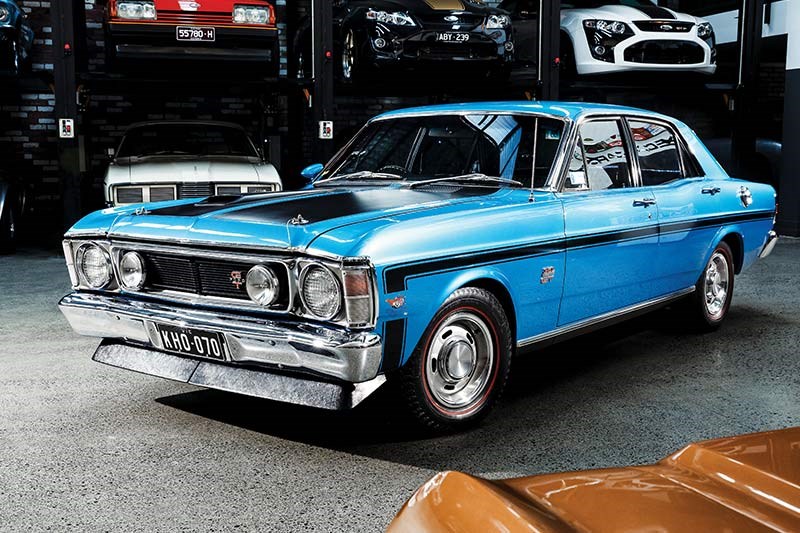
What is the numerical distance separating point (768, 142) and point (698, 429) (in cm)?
1079

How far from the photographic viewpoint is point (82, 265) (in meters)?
4.14

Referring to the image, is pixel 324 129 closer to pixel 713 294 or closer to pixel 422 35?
A: pixel 422 35

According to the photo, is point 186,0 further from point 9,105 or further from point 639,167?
Result: point 639,167

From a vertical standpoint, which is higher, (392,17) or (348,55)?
(392,17)

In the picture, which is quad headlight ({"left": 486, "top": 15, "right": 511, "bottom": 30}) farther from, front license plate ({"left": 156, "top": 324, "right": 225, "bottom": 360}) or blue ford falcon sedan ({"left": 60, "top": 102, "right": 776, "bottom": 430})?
front license plate ({"left": 156, "top": 324, "right": 225, "bottom": 360})

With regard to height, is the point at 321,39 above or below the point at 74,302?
above

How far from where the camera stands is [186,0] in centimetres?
932

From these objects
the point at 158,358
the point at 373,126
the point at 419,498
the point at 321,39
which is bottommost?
the point at 158,358

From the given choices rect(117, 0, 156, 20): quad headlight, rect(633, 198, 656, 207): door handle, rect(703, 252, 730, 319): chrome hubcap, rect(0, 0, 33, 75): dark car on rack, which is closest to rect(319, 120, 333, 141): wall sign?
rect(117, 0, 156, 20): quad headlight

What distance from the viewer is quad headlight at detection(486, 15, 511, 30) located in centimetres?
1032

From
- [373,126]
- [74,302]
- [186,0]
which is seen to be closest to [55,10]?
[186,0]

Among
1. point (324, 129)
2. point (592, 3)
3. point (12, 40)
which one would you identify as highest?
point (592, 3)

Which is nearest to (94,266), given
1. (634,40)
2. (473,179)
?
(473,179)

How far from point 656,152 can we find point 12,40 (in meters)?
7.31
